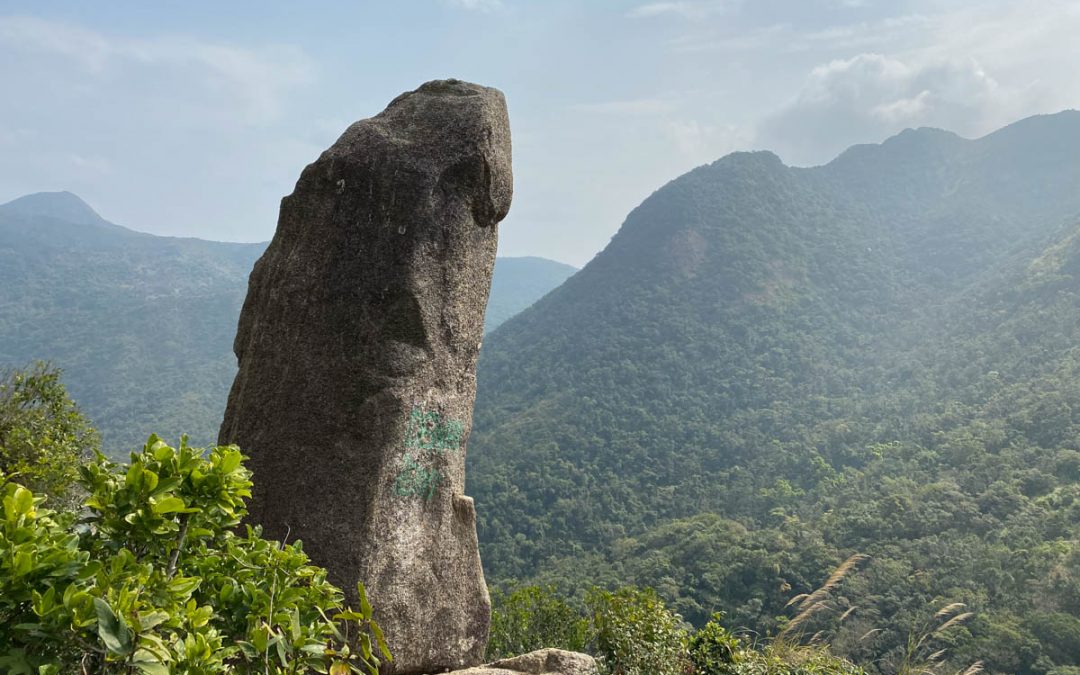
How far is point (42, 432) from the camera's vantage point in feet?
39.6

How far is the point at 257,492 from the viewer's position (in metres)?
4.85

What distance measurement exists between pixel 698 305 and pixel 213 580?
8429 cm

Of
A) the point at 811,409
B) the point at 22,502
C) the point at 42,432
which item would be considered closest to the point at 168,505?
the point at 22,502

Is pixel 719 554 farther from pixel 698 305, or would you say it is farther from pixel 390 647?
pixel 698 305

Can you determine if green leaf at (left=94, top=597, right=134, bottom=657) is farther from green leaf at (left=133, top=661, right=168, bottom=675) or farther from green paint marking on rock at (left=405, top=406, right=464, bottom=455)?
green paint marking on rock at (left=405, top=406, right=464, bottom=455)

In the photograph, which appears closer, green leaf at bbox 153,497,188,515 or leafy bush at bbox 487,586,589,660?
green leaf at bbox 153,497,188,515

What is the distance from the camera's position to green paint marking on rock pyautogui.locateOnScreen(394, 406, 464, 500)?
16.2ft

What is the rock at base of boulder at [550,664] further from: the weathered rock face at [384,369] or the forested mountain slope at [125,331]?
the forested mountain slope at [125,331]

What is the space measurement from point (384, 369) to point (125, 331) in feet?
418

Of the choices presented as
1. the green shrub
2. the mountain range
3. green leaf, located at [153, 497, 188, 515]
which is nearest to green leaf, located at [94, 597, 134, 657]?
green leaf, located at [153, 497, 188, 515]

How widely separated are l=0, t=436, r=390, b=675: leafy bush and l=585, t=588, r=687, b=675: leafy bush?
8.06 ft

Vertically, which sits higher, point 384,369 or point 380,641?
point 384,369

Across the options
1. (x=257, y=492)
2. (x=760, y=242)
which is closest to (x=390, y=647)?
(x=257, y=492)

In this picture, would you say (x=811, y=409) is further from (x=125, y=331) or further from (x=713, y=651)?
(x=125, y=331)
